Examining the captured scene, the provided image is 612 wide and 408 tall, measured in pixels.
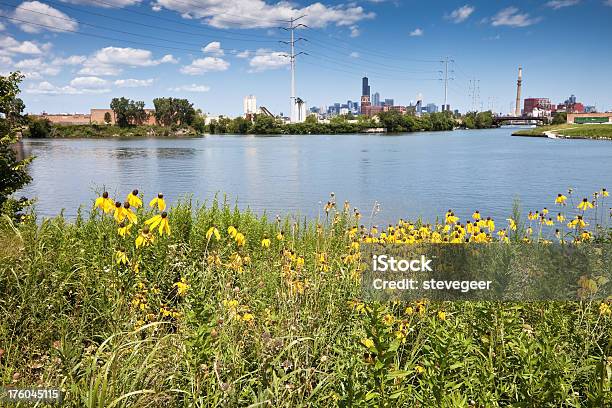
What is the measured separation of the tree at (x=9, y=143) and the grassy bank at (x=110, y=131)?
88.9 meters

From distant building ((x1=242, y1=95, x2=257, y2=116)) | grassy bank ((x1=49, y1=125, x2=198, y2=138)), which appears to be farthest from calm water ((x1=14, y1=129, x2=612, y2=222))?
distant building ((x1=242, y1=95, x2=257, y2=116))

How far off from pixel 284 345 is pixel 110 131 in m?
99.7

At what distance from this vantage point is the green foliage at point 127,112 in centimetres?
10200

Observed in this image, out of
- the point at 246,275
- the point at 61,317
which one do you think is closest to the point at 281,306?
the point at 246,275

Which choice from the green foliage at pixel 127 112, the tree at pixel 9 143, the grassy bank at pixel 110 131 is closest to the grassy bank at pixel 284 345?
the tree at pixel 9 143

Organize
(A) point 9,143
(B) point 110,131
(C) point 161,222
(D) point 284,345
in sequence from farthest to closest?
(B) point 110,131 < (A) point 9,143 < (C) point 161,222 < (D) point 284,345

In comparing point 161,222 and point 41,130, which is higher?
point 41,130

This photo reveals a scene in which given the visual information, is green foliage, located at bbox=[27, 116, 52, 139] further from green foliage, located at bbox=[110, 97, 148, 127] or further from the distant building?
the distant building

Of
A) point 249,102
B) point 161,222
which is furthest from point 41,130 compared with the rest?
point 249,102

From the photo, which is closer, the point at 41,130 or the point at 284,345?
the point at 284,345

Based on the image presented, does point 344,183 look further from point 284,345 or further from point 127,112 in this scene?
point 127,112

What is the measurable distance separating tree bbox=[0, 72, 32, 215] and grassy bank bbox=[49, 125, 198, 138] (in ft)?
292

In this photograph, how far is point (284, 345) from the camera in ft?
8.07

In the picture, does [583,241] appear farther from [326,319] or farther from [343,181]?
[343,181]
